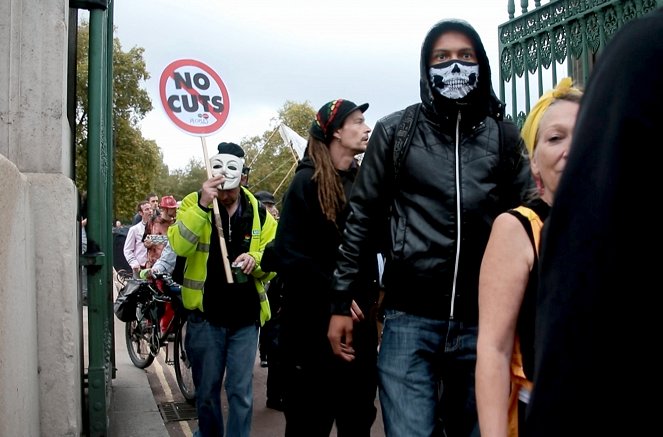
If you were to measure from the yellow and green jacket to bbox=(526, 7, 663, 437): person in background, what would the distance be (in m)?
4.03

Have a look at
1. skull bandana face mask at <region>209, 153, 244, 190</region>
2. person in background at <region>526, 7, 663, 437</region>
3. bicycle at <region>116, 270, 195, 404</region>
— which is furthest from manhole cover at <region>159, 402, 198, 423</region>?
person in background at <region>526, 7, 663, 437</region>

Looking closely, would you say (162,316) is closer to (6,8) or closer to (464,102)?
(6,8)

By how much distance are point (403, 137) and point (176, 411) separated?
472cm

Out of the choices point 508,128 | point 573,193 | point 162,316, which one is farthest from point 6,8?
point 162,316

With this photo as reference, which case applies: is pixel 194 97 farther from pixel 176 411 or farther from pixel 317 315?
pixel 176 411

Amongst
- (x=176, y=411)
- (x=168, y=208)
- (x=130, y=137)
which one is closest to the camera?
(x=176, y=411)

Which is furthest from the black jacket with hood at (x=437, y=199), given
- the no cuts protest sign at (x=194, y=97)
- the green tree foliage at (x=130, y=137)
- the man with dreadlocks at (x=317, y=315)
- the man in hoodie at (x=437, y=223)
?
the green tree foliage at (x=130, y=137)

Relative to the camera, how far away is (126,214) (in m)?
42.0

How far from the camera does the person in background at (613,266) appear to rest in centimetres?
81

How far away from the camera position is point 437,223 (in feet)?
9.78

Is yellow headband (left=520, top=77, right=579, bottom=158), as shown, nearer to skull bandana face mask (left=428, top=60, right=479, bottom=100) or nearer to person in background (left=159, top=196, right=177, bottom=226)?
skull bandana face mask (left=428, top=60, right=479, bottom=100)

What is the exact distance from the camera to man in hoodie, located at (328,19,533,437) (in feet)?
9.71

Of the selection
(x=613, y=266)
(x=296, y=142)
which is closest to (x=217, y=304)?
(x=613, y=266)

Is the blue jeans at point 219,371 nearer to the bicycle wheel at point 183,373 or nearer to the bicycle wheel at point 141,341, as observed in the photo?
the bicycle wheel at point 183,373
